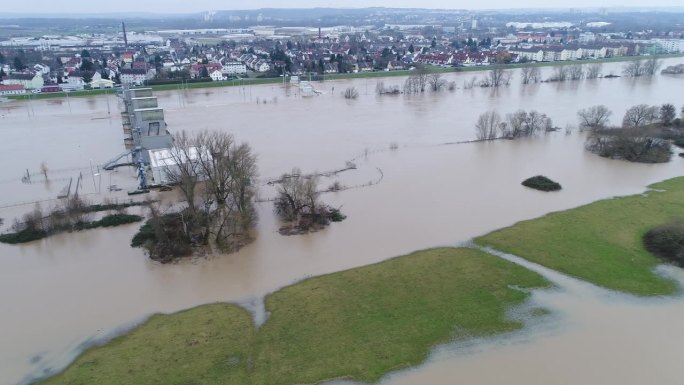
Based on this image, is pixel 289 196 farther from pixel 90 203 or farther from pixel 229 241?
pixel 90 203

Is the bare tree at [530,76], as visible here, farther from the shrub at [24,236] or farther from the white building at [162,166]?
the shrub at [24,236]

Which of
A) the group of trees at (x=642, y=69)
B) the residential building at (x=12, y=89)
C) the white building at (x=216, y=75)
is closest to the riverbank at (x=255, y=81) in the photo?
the residential building at (x=12, y=89)

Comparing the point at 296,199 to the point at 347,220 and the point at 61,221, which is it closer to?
the point at 347,220

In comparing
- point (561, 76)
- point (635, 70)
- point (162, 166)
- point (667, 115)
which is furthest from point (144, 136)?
point (635, 70)

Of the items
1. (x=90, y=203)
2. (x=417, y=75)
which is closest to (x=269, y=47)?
(x=417, y=75)

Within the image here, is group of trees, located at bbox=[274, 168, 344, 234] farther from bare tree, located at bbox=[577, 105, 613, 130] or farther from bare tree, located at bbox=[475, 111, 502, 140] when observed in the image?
bare tree, located at bbox=[577, 105, 613, 130]
